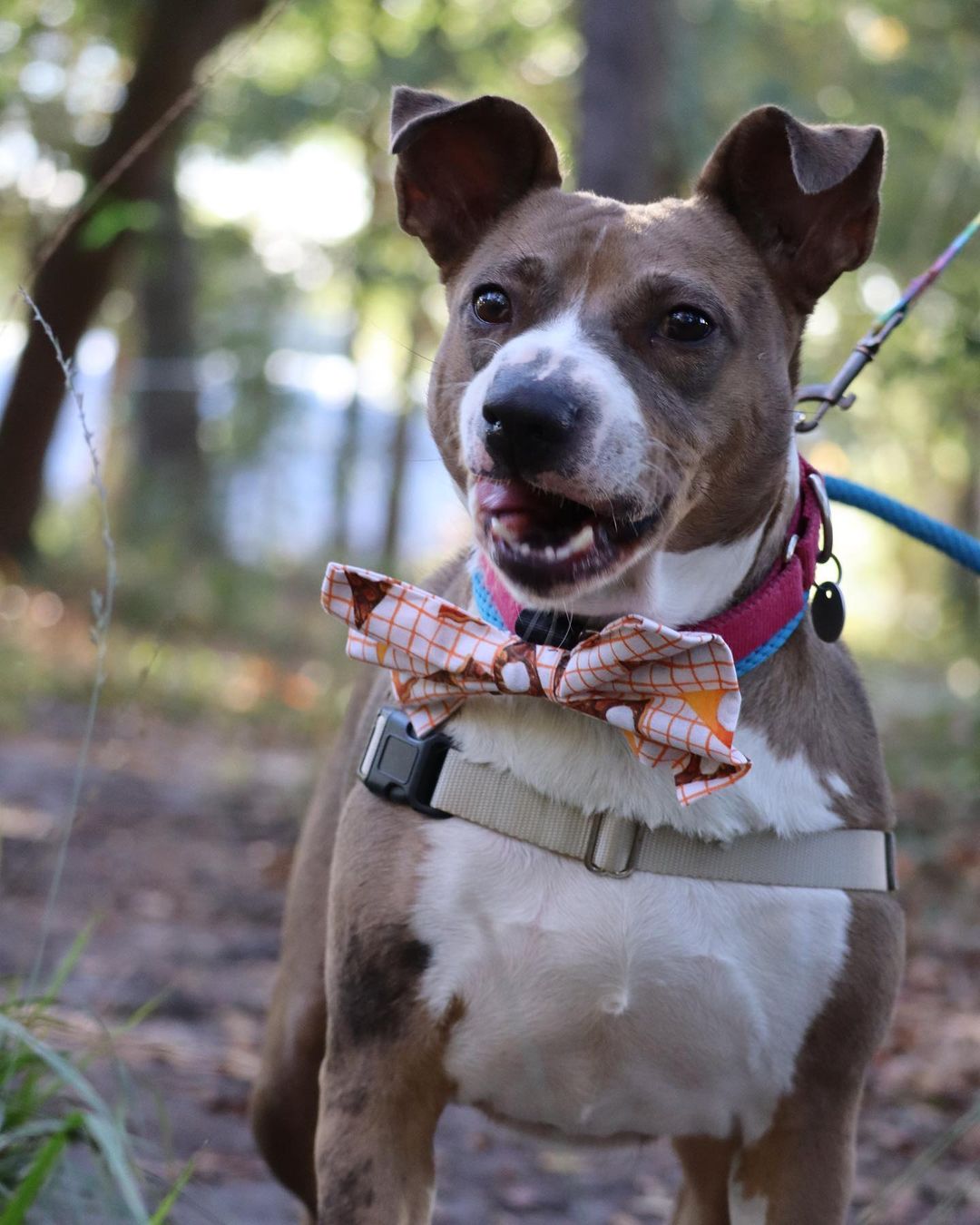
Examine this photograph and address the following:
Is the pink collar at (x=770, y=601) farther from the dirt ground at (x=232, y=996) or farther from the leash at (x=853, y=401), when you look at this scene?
the dirt ground at (x=232, y=996)

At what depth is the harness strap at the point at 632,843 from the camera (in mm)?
2512

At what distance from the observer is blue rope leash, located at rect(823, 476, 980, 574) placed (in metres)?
3.19

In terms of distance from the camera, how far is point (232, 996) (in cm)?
536

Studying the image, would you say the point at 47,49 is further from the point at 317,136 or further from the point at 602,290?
the point at 602,290

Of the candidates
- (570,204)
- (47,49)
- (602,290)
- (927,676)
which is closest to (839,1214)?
(602,290)

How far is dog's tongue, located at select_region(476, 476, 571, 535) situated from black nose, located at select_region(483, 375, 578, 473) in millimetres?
80

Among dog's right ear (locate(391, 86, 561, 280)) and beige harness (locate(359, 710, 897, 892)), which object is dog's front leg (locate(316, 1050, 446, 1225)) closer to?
beige harness (locate(359, 710, 897, 892))

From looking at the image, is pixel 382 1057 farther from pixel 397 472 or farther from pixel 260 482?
pixel 260 482

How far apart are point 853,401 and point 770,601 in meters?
0.81

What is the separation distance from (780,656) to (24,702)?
7.50 metres

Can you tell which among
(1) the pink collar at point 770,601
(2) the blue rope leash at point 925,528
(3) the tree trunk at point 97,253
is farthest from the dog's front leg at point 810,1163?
(3) the tree trunk at point 97,253

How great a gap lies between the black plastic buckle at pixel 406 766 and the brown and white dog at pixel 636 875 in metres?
0.03

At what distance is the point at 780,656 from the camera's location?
2.69 metres

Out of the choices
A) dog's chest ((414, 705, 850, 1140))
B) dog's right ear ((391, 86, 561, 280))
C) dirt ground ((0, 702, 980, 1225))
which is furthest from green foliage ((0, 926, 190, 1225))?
dog's right ear ((391, 86, 561, 280))
